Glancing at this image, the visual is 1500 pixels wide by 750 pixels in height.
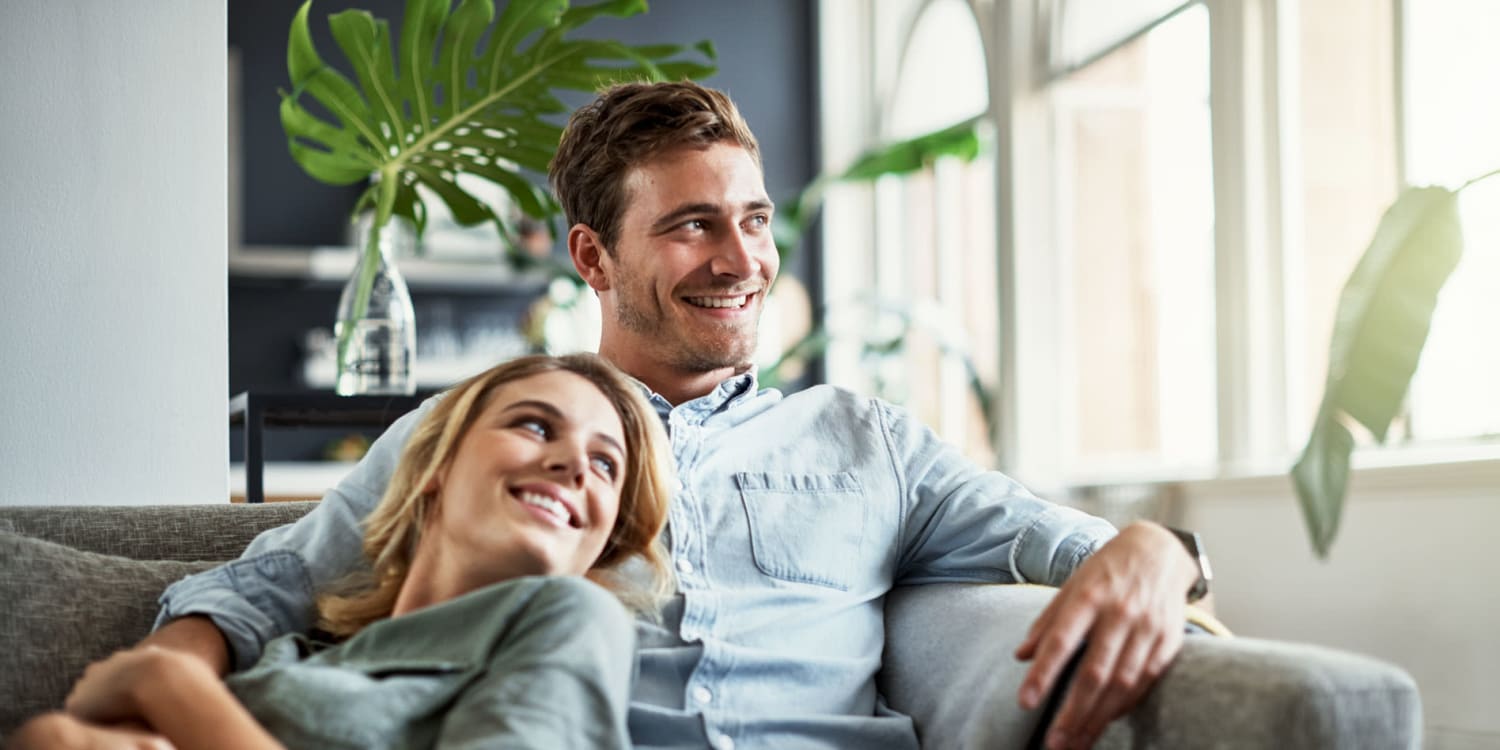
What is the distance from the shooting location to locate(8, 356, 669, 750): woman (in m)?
1.22

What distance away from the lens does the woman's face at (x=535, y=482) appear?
147 centimetres

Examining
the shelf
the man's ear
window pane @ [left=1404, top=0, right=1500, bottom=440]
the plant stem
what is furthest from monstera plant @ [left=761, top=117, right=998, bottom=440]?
the man's ear

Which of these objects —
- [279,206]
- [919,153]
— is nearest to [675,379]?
[919,153]

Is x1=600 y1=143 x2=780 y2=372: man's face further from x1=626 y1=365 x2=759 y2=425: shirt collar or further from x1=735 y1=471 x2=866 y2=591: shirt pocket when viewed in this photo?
x1=735 y1=471 x2=866 y2=591: shirt pocket

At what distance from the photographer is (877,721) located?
166 cm

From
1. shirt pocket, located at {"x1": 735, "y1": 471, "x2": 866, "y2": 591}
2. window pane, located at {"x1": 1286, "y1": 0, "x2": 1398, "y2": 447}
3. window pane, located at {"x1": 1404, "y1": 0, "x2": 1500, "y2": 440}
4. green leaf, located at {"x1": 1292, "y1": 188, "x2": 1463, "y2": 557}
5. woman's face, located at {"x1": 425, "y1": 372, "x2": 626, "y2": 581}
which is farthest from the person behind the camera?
window pane, located at {"x1": 1286, "y1": 0, "x2": 1398, "y2": 447}

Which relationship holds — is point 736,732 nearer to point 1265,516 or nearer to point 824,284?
point 1265,516

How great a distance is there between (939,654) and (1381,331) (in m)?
1.31

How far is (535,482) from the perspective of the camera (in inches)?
58.4

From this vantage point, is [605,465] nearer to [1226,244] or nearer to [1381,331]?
[1381,331]

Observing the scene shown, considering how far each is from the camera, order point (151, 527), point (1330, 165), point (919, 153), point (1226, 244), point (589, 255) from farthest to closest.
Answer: point (919, 153)
point (1226, 244)
point (1330, 165)
point (589, 255)
point (151, 527)

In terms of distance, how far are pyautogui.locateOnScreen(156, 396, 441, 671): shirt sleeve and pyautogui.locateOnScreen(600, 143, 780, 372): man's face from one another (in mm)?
377

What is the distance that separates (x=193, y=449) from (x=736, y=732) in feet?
3.30

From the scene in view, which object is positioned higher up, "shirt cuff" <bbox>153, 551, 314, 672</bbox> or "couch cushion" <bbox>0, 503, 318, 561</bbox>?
"couch cushion" <bbox>0, 503, 318, 561</bbox>
